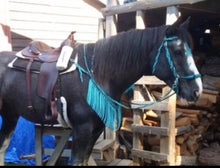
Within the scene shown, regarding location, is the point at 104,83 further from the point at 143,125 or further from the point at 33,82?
the point at 143,125

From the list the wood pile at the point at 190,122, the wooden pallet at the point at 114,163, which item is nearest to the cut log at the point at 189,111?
the wood pile at the point at 190,122

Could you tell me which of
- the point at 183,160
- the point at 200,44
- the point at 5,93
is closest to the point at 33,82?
the point at 5,93

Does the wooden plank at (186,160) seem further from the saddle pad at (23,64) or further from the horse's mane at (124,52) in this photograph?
the saddle pad at (23,64)

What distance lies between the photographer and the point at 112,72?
226 centimetres

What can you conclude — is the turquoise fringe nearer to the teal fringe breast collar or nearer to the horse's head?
the teal fringe breast collar

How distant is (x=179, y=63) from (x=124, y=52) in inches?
20.2

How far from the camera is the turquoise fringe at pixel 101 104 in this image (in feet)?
7.12

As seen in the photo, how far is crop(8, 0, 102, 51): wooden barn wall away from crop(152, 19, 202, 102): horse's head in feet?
12.6

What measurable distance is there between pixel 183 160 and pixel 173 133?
720 mm

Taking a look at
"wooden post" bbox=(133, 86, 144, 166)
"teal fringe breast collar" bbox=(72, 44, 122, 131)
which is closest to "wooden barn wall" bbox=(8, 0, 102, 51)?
"wooden post" bbox=(133, 86, 144, 166)

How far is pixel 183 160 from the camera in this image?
162 inches

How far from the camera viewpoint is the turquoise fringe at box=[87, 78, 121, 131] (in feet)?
7.12

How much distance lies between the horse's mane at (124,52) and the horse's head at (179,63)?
0.12 m

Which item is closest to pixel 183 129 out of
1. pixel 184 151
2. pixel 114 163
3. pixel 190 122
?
pixel 190 122
